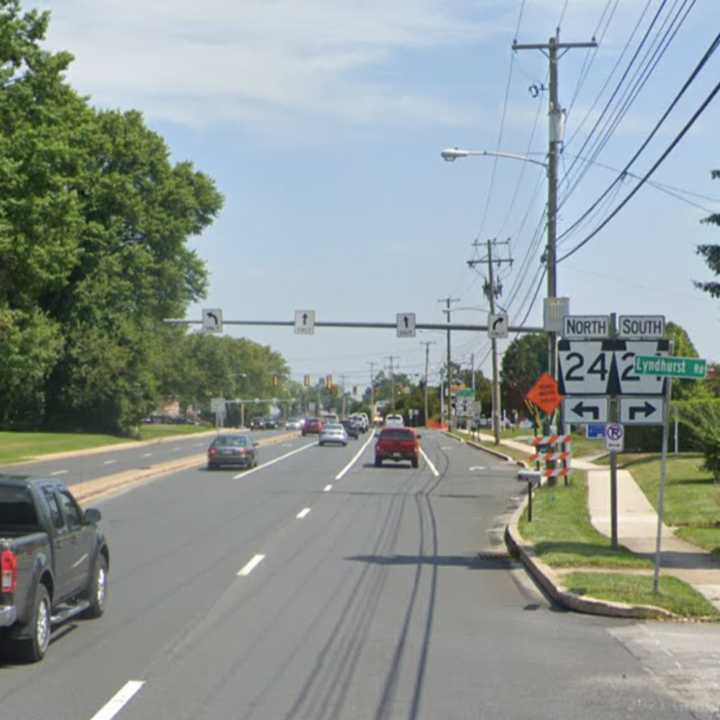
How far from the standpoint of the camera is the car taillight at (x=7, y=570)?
10.7m

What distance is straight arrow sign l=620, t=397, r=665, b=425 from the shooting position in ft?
66.2

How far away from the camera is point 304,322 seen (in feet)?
182

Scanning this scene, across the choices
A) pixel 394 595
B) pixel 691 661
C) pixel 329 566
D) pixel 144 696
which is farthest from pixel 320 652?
pixel 329 566

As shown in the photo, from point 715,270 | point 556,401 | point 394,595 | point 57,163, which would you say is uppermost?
point 57,163

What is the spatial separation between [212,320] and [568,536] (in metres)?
35.6

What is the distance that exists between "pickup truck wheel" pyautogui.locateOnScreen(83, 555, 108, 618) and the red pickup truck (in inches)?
1527

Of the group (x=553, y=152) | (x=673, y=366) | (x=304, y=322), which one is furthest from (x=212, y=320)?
(x=673, y=366)

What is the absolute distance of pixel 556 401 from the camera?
103ft

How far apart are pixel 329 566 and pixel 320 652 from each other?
23.8ft

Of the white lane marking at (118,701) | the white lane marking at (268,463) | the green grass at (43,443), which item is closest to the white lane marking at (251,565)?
the white lane marking at (118,701)

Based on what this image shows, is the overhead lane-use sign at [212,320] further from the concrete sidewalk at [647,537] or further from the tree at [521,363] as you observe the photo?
the tree at [521,363]

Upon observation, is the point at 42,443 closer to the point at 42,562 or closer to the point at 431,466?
the point at 431,466

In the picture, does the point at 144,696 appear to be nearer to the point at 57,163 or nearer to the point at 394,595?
the point at 394,595

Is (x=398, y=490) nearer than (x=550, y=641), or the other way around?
(x=550, y=641)
